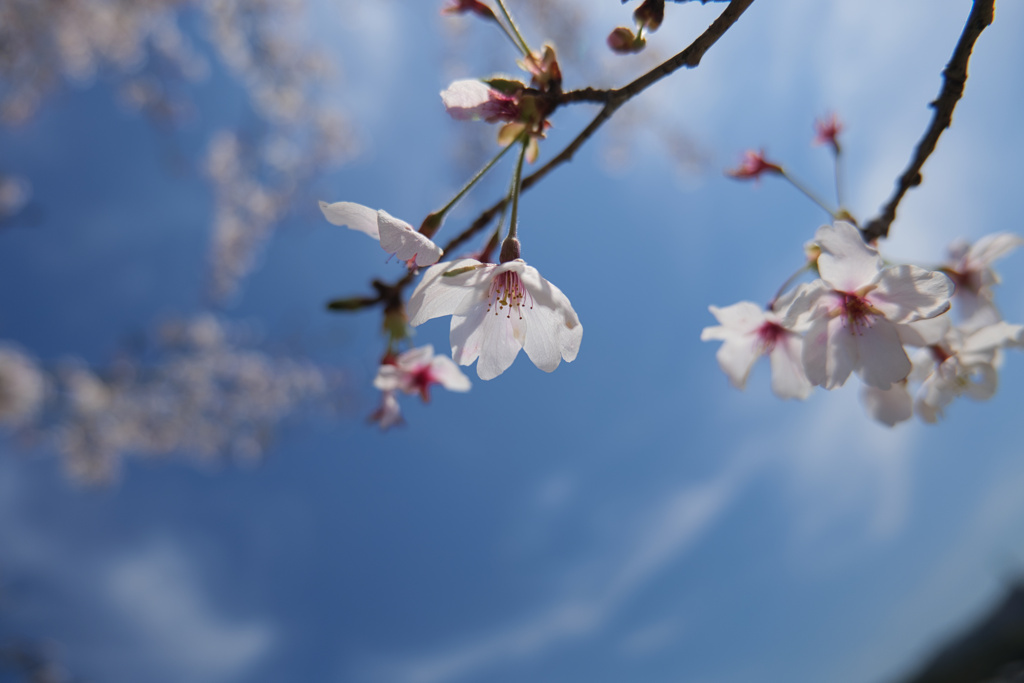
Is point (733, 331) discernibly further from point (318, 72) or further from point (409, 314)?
point (318, 72)

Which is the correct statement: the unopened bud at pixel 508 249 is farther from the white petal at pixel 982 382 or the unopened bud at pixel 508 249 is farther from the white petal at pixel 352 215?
the white petal at pixel 982 382

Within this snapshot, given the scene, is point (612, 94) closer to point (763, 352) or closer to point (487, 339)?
point (487, 339)

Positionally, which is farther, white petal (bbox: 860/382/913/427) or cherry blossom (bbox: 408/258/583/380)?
white petal (bbox: 860/382/913/427)

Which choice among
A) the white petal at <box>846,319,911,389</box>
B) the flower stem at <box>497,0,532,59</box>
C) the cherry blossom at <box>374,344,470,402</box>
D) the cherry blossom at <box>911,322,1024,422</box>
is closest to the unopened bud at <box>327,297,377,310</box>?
the cherry blossom at <box>374,344,470,402</box>

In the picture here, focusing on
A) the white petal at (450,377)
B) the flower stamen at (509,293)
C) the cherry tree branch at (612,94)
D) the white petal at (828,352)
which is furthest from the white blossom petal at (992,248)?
the white petal at (450,377)

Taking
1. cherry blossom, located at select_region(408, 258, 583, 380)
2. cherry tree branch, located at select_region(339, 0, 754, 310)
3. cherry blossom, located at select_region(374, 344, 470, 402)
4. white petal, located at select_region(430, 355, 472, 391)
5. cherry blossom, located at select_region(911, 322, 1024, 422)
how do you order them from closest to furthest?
cherry tree branch, located at select_region(339, 0, 754, 310) < cherry blossom, located at select_region(408, 258, 583, 380) < cherry blossom, located at select_region(911, 322, 1024, 422) < cherry blossom, located at select_region(374, 344, 470, 402) < white petal, located at select_region(430, 355, 472, 391)

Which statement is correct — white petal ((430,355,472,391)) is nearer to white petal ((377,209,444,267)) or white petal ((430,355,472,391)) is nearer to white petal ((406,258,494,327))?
white petal ((406,258,494,327))
